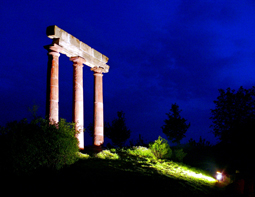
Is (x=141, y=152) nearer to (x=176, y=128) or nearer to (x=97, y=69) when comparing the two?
(x=97, y=69)

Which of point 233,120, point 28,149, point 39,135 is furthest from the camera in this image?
point 233,120

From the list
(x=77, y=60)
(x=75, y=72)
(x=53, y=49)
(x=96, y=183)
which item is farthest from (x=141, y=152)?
(x=53, y=49)

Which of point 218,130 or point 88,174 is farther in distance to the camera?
point 218,130

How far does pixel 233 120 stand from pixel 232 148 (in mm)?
18203

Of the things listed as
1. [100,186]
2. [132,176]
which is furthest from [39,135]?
[132,176]

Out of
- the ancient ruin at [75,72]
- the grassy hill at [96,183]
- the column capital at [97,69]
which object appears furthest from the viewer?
the column capital at [97,69]

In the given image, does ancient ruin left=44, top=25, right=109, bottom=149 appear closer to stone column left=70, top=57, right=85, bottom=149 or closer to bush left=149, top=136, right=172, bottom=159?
stone column left=70, top=57, right=85, bottom=149

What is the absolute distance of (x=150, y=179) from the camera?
1014cm

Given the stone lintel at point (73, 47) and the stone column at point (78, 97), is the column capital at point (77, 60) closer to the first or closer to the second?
the stone column at point (78, 97)

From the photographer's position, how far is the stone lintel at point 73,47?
48.6 ft

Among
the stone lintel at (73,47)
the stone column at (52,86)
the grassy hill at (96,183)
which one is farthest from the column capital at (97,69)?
the grassy hill at (96,183)

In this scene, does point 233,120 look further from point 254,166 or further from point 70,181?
point 70,181

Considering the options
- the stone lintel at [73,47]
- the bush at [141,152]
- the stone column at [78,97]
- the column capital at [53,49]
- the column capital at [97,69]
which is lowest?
the bush at [141,152]

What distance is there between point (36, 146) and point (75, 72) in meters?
8.50
